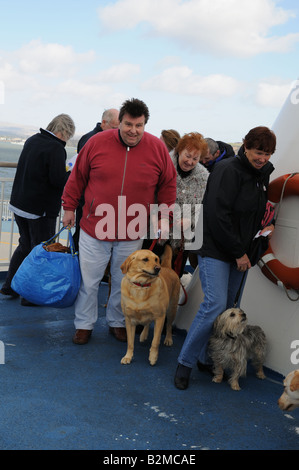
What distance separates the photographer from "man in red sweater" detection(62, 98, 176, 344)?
3396 mm

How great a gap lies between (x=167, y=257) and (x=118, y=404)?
4.37 ft

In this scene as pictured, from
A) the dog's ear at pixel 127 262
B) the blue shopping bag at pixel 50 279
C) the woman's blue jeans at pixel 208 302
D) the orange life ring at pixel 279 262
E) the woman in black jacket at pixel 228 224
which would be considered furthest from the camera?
the blue shopping bag at pixel 50 279

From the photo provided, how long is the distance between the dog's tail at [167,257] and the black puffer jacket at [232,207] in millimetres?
797

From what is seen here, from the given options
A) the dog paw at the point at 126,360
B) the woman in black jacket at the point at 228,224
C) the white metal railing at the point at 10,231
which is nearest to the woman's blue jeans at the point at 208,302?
the woman in black jacket at the point at 228,224

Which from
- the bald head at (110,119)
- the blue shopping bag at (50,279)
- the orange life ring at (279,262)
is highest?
the bald head at (110,119)

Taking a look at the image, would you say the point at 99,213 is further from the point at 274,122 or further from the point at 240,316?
the point at 274,122

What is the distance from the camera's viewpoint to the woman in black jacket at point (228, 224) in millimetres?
2859

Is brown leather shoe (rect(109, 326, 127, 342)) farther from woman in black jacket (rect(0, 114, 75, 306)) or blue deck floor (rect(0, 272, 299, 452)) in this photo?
woman in black jacket (rect(0, 114, 75, 306))

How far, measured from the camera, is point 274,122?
385cm

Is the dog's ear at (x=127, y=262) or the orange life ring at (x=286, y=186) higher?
the orange life ring at (x=286, y=186)

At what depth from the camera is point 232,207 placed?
9.59ft

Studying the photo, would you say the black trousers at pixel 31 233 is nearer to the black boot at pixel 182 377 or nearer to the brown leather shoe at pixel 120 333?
the brown leather shoe at pixel 120 333
